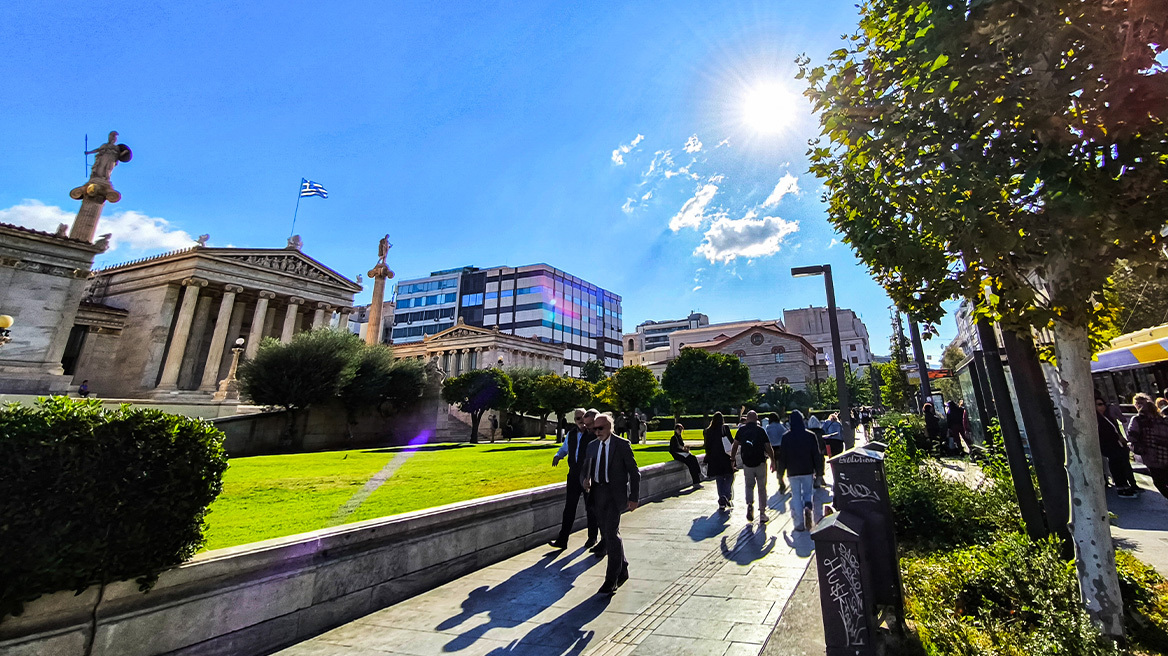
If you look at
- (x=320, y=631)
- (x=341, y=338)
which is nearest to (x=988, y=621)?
(x=320, y=631)

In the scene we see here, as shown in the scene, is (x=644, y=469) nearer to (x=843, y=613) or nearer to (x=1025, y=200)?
(x=843, y=613)

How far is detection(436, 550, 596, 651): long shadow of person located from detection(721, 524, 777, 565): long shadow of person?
179 cm

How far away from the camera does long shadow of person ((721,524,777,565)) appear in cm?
577

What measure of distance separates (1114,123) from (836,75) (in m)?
1.84

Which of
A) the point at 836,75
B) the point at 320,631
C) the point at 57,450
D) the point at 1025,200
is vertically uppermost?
the point at 836,75

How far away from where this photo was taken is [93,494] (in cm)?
298

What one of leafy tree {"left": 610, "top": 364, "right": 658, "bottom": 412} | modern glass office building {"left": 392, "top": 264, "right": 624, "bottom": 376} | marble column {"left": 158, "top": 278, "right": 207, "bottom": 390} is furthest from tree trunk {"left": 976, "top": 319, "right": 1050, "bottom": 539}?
modern glass office building {"left": 392, "top": 264, "right": 624, "bottom": 376}

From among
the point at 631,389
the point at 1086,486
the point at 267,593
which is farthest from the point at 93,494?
the point at 631,389

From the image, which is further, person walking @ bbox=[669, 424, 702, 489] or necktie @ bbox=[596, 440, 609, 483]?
person walking @ bbox=[669, 424, 702, 489]

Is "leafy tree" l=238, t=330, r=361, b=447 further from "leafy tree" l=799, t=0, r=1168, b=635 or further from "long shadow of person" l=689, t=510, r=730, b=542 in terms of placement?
"leafy tree" l=799, t=0, r=1168, b=635

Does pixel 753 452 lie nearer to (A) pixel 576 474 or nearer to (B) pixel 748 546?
(B) pixel 748 546

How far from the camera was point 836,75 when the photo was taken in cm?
400

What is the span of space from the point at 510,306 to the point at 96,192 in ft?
176

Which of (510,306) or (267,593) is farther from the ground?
(510,306)
